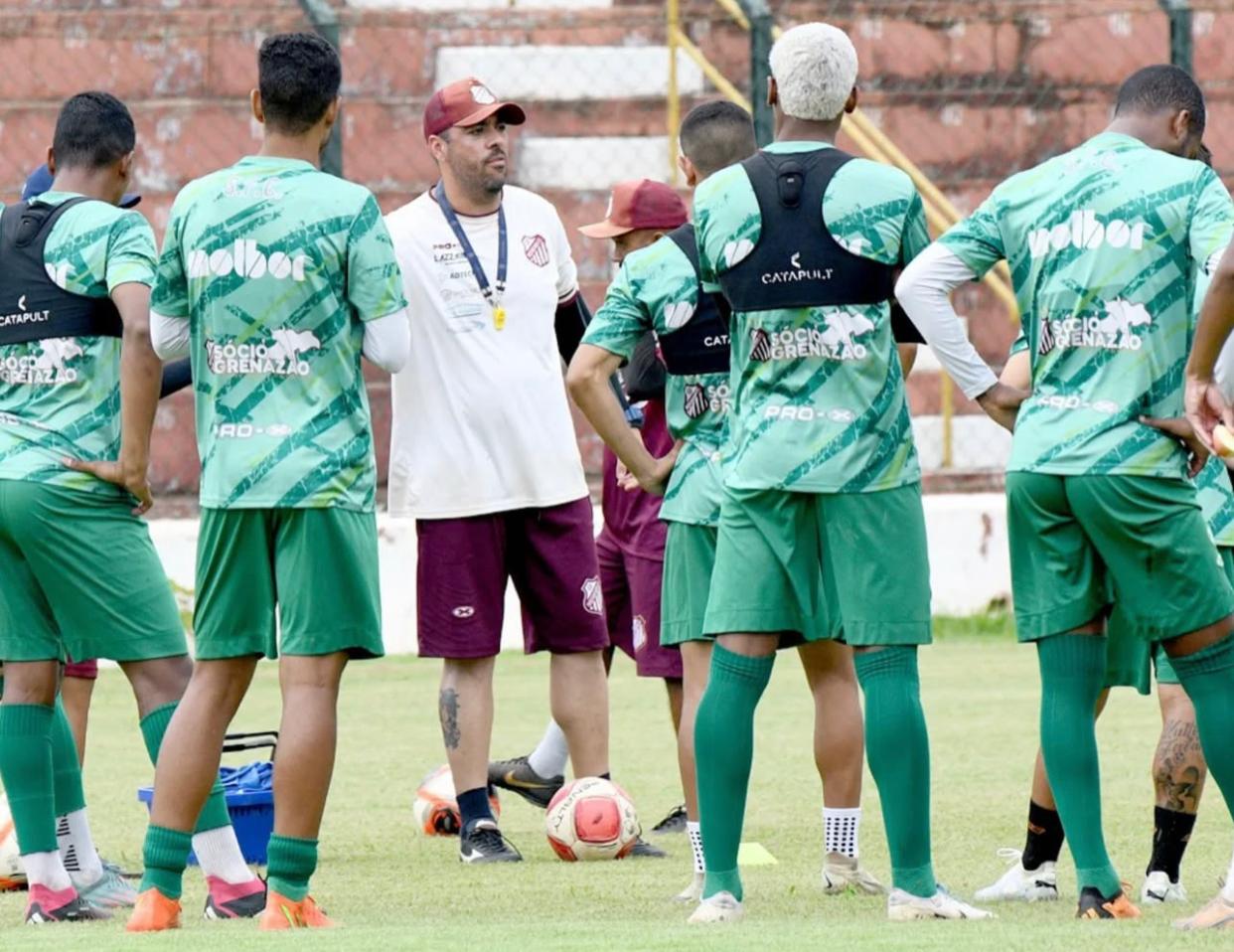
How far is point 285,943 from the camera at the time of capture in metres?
5.59

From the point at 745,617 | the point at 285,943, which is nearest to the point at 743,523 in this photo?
Result: the point at 745,617

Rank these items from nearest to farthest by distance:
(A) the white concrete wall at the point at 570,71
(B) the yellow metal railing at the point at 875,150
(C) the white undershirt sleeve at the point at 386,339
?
(C) the white undershirt sleeve at the point at 386,339 → (B) the yellow metal railing at the point at 875,150 → (A) the white concrete wall at the point at 570,71

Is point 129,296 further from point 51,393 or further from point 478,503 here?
point 478,503

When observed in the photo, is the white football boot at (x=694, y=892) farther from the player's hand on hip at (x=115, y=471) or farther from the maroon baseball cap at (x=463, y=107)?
the maroon baseball cap at (x=463, y=107)

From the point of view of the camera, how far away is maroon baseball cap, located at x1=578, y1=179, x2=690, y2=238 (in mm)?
7648

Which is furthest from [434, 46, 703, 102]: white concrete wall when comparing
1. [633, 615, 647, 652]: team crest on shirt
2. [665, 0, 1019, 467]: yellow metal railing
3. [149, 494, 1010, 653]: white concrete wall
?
[633, 615, 647, 652]: team crest on shirt

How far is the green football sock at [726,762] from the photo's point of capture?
604 cm

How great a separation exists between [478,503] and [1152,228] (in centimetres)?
282

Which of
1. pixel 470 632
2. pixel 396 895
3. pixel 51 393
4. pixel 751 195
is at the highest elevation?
pixel 751 195

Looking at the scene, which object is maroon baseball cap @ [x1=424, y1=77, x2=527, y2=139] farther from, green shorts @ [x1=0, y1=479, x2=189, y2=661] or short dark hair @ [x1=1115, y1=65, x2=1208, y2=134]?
short dark hair @ [x1=1115, y1=65, x2=1208, y2=134]

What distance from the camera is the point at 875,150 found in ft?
52.3

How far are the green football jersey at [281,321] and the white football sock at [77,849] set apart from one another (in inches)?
50.1

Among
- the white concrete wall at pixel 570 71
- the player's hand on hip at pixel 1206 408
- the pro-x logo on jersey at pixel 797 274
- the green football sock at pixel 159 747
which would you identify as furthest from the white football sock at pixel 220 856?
the white concrete wall at pixel 570 71

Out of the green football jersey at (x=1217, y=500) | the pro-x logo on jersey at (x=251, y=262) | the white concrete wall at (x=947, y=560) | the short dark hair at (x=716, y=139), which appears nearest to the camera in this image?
the pro-x logo on jersey at (x=251, y=262)
